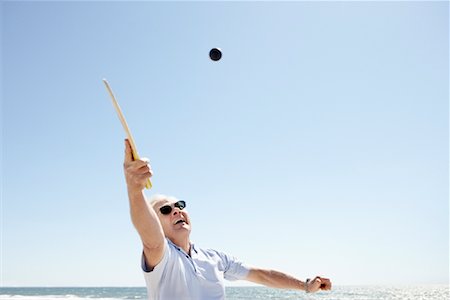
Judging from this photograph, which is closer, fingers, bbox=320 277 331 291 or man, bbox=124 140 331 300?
man, bbox=124 140 331 300

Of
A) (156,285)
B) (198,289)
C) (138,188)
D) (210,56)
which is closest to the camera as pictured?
(138,188)

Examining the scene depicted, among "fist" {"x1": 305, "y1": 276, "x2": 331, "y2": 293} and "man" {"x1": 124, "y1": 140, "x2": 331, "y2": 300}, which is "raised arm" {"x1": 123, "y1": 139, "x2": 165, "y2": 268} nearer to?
"man" {"x1": 124, "y1": 140, "x2": 331, "y2": 300}

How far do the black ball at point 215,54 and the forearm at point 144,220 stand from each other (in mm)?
3032

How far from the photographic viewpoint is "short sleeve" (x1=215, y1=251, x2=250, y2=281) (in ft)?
12.3

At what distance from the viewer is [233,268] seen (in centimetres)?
382

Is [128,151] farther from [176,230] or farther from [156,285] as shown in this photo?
[176,230]

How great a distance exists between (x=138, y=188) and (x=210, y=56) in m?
3.14

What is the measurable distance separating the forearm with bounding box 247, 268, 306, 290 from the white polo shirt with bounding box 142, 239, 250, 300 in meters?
0.37

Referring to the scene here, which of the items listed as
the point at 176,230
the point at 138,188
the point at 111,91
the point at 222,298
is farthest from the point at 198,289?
the point at 111,91

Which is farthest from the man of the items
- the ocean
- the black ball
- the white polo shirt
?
the ocean

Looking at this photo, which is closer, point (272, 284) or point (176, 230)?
point (176, 230)

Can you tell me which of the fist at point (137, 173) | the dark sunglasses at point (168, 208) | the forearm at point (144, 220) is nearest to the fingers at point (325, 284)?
the dark sunglasses at point (168, 208)

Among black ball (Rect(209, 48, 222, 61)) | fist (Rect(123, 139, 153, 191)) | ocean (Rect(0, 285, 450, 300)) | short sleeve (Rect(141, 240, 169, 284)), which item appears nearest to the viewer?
fist (Rect(123, 139, 153, 191))

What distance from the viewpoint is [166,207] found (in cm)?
353
